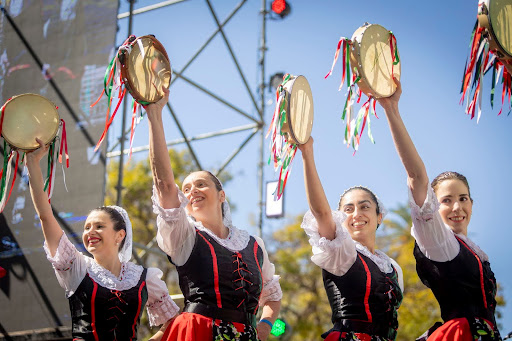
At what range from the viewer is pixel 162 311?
3195 mm

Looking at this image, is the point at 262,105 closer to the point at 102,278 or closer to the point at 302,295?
the point at 102,278

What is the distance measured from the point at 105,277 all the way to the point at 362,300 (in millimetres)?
1150

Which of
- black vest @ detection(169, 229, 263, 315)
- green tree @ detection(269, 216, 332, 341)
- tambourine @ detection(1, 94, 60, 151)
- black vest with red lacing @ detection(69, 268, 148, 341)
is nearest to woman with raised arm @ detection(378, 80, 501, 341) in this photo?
black vest @ detection(169, 229, 263, 315)

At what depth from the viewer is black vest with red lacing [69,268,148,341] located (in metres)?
2.93

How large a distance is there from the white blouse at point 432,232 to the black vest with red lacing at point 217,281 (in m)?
0.70

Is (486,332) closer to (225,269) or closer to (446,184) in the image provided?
(446,184)

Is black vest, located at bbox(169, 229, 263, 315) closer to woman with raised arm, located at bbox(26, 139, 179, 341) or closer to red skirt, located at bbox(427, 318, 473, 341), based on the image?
woman with raised arm, located at bbox(26, 139, 179, 341)

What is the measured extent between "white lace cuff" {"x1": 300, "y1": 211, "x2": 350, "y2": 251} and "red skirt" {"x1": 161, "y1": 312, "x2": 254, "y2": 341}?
0.52 m

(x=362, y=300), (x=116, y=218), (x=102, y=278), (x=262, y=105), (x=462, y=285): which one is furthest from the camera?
(x=262, y=105)

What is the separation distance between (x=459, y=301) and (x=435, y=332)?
0.51 ft

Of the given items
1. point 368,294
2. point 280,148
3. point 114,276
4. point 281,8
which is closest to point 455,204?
point 368,294

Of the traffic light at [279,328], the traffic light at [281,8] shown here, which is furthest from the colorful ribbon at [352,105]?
the traffic light at [281,8]

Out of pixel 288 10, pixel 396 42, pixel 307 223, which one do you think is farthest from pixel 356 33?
pixel 288 10

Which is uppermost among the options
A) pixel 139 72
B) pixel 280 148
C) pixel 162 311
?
pixel 139 72
